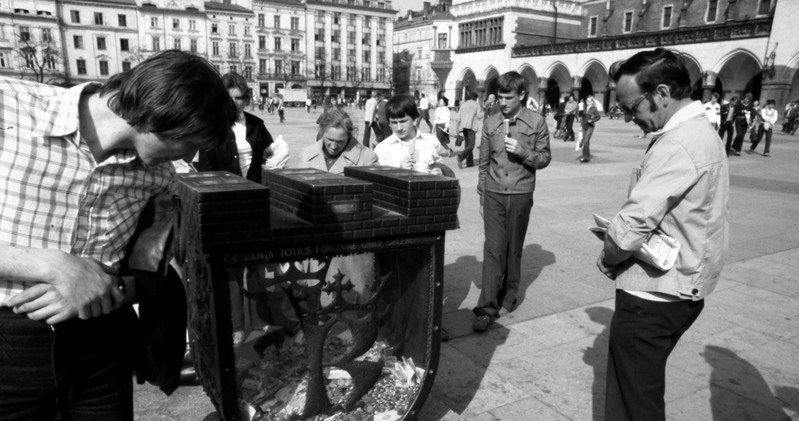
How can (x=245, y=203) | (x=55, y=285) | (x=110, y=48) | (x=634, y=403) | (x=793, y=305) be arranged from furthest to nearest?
(x=110, y=48) → (x=793, y=305) → (x=634, y=403) → (x=245, y=203) → (x=55, y=285)

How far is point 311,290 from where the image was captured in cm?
222

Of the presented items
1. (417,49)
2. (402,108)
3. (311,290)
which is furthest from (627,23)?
(311,290)

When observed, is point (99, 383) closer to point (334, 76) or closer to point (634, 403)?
point (634, 403)

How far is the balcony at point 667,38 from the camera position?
34.5m

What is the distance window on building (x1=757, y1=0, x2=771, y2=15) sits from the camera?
4056 centimetres

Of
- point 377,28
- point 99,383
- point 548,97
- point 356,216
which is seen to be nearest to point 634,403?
point 356,216

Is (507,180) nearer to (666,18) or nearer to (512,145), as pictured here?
(512,145)

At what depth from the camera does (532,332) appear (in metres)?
4.06

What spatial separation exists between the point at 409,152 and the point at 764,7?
48246 millimetres

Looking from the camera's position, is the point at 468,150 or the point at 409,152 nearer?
the point at 409,152

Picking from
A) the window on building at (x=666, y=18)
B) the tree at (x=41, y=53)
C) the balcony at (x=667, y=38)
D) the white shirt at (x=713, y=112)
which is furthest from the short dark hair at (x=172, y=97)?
the tree at (x=41, y=53)

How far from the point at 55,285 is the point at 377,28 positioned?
317 ft

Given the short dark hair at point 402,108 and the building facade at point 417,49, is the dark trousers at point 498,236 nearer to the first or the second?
the short dark hair at point 402,108

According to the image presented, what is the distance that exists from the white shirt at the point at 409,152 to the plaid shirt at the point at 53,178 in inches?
111
